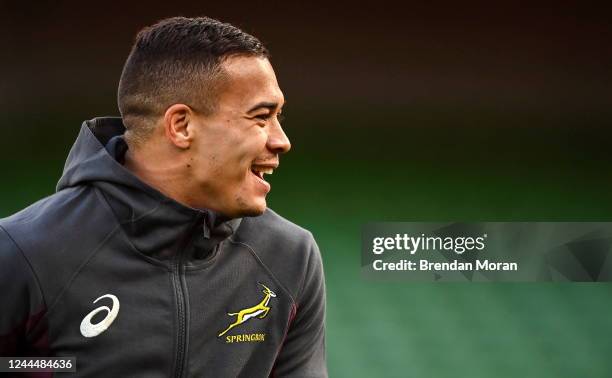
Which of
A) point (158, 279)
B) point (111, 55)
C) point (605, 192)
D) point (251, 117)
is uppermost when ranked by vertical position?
point (111, 55)

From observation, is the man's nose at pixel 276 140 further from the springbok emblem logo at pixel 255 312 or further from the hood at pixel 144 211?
the springbok emblem logo at pixel 255 312

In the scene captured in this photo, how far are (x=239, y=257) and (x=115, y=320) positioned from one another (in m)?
0.31

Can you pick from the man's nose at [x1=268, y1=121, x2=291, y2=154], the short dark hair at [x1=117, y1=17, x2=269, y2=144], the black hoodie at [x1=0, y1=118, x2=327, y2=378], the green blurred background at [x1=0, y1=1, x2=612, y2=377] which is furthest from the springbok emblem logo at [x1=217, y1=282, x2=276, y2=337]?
the green blurred background at [x1=0, y1=1, x2=612, y2=377]

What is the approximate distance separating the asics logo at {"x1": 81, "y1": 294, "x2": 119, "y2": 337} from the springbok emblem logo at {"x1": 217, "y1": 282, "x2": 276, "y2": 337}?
0.76ft

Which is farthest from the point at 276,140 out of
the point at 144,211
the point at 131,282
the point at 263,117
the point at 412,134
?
the point at 412,134

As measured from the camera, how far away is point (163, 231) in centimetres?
183

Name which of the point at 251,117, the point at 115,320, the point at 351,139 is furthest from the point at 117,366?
the point at 351,139

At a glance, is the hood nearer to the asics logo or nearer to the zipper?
the zipper

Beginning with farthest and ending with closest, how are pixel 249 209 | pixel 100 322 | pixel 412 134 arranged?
pixel 412 134, pixel 249 209, pixel 100 322

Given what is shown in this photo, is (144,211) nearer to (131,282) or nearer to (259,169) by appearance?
(131,282)

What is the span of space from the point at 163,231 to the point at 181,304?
0.49 feet

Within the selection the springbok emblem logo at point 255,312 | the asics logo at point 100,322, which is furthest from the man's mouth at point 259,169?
the asics logo at point 100,322

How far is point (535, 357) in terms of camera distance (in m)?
4.27

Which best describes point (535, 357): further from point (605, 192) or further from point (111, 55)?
point (111, 55)
